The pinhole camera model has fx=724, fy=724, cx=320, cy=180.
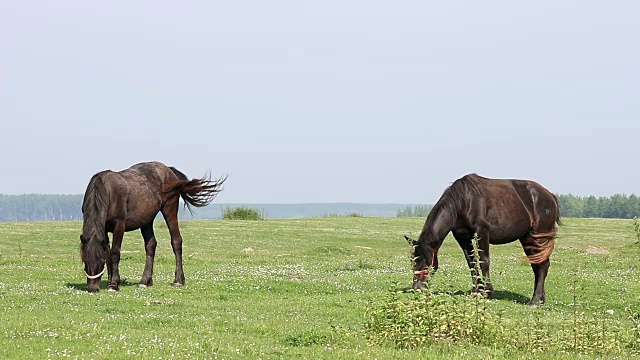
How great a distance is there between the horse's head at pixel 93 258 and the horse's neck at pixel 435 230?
25.8 feet

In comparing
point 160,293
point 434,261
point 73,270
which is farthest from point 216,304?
point 73,270

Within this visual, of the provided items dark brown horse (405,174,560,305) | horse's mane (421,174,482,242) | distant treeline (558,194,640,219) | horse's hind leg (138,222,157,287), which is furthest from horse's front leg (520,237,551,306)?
distant treeline (558,194,640,219)

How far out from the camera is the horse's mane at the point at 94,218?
17.8 meters

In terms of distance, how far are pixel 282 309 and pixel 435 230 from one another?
14.7 feet

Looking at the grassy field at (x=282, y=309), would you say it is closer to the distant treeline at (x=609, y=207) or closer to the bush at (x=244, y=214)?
the bush at (x=244, y=214)

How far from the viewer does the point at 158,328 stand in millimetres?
13125

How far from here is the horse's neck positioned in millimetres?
17969

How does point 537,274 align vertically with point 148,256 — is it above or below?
below

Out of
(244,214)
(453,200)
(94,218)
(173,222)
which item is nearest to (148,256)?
(173,222)

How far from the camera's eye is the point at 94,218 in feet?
59.1

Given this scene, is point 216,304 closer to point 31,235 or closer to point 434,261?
point 434,261

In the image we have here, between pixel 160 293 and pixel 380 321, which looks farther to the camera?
pixel 160 293

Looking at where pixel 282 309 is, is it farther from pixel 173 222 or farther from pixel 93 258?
pixel 173 222

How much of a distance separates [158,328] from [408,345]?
4.69 metres
